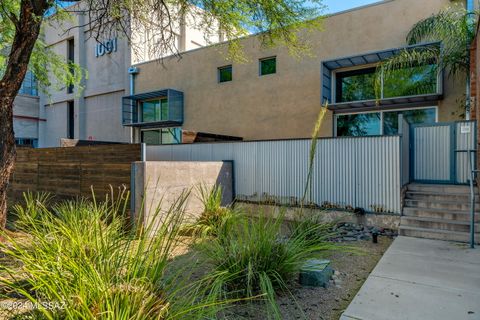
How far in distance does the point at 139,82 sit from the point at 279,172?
33.5 feet

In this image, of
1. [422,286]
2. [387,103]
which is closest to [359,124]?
[387,103]

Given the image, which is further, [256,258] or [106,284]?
[256,258]

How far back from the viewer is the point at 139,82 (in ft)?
48.5

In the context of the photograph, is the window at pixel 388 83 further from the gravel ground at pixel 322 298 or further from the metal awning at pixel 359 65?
the gravel ground at pixel 322 298

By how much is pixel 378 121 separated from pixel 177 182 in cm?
644

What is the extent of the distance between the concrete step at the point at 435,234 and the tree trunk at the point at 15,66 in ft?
22.3

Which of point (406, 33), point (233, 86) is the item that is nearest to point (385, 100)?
point (406, 33)

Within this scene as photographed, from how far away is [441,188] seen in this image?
6395 mm

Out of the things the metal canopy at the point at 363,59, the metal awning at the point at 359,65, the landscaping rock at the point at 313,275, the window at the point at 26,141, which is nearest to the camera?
the landscaping rock at the point at 313,275

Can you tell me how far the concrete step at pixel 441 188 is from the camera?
20.4 ft

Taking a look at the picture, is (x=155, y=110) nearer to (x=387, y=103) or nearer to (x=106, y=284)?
(x=387, y=103)

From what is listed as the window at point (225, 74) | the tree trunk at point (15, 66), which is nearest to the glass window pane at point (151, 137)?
the window at point (225, 74)

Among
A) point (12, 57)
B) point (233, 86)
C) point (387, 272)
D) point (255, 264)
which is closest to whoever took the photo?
point (255, 264)

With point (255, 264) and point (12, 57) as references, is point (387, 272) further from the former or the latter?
point (12, 57)
